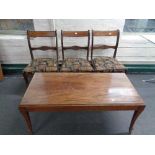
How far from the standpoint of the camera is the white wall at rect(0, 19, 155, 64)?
8.02ft

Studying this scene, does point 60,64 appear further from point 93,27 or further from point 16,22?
point 16,22

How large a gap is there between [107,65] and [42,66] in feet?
3.17

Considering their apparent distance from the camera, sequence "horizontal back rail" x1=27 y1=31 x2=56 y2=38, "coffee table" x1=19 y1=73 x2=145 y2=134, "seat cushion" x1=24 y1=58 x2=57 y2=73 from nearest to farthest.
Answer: "coffee table" x1=19 y1=73 x2=145 y2=134, "seat cushion" x1=24 y1=58 x2=57 y2=73, "horizontal back rail" x1=27 y1=31 x2=56 y2=38

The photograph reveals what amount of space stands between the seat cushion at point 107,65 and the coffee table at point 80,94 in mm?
334

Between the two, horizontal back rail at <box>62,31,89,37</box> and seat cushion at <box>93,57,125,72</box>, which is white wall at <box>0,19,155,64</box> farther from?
seat cushion at <box>93,57,125,72</box>

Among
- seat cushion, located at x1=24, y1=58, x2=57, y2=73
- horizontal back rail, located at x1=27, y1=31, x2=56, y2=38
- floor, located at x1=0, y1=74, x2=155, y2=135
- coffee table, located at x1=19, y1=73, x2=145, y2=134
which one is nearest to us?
coffee table, located at x1=19, y1=73, x2=145, y2=134

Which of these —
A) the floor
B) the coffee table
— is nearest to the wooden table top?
the coffee table

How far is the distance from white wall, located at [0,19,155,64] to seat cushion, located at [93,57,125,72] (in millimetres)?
376

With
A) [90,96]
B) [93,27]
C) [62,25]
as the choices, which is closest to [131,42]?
[93,27]

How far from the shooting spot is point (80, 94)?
1551 millimetres

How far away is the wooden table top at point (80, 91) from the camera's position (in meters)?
1.44

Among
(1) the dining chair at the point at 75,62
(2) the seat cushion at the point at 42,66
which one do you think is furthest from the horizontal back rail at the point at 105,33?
(2) the seat cushion at the point at 42,66

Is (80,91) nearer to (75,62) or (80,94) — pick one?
(80,94)
